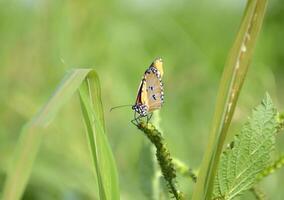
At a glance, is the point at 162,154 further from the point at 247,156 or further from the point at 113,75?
the point at 113,75

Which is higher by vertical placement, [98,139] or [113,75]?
[113,75]

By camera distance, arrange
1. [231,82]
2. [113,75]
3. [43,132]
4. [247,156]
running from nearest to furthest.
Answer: [43,132], [231,82], [247,156], [113,75]

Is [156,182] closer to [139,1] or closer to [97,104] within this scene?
[97,104]

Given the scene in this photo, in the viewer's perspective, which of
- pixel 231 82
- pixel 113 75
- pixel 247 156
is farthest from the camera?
pixel 113 75

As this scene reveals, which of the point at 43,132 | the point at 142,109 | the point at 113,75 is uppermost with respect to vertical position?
the point at 113,75

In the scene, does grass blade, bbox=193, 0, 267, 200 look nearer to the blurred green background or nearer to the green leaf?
the green leaf

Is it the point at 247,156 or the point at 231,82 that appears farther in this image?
the point at 247,156

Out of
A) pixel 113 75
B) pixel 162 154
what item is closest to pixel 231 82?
pixel 162 154
